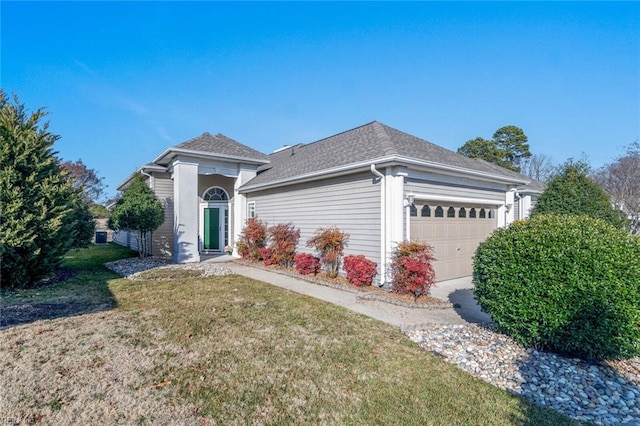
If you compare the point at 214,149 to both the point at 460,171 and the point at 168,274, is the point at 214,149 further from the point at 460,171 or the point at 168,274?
the point at 460,171

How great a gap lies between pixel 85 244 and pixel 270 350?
10.5 metres

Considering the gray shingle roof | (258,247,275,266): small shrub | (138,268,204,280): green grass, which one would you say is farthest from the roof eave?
(138,268,204,280): green grass

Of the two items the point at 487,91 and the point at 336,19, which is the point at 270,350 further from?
the point at 487,91

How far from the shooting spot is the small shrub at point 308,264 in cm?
978

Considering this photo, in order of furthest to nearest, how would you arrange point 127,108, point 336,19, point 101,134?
point 101,134
point 127,108
point 336,19

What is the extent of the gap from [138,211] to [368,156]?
31.5 feet

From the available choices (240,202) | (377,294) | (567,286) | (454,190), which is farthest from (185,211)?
(567,286)

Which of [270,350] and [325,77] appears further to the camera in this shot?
[325,77]

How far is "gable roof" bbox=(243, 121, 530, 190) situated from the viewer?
8.23 m

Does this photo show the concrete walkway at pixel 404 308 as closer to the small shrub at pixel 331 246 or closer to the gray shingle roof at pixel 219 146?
the small shrub at pixel 331 246

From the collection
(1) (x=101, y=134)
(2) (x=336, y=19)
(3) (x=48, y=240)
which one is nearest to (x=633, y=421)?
(3) (x=48, y=240)

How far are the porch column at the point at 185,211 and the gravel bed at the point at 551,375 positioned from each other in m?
10.2

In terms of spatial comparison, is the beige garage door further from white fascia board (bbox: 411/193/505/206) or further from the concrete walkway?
the concrete walkway

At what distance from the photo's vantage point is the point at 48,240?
8.04 m
